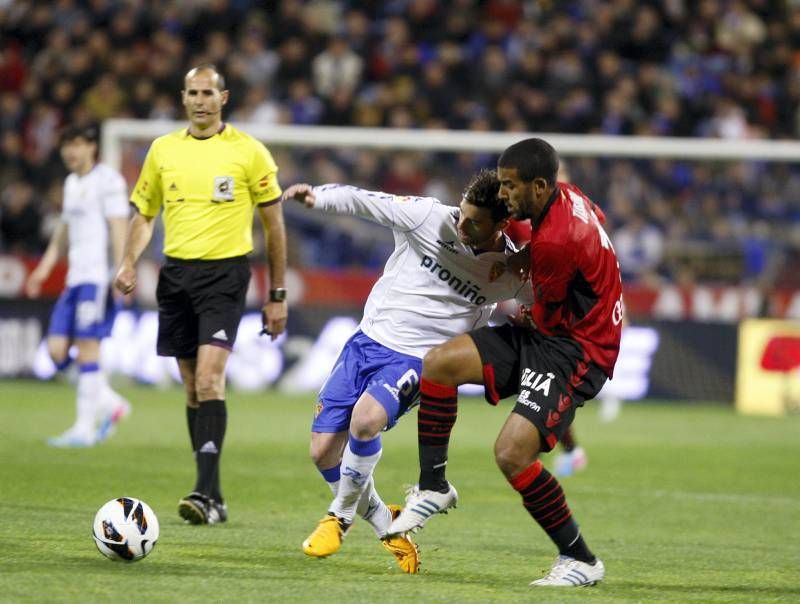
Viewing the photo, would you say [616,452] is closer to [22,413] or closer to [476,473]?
[476,473]

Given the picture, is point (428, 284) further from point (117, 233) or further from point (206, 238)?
point (117, 233)

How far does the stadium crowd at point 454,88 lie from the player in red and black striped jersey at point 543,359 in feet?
34.2

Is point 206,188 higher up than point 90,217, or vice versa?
point 206,188

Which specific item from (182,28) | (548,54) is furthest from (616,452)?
(182,28)

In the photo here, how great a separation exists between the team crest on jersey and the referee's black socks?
43.7 inches

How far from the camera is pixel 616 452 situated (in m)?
12.7

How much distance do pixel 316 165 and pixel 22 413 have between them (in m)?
4.61

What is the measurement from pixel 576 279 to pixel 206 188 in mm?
2755

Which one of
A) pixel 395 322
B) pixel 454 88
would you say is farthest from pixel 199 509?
pixel 454 88

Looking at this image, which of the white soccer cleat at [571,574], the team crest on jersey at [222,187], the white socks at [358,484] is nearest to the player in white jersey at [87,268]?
the team crest on jersey at [222,187]

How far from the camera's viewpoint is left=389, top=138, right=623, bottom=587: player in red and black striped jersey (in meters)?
6.12

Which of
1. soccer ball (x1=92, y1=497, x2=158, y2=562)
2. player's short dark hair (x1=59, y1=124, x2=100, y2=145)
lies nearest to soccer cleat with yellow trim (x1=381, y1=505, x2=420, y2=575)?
soccer ball (x1=92, y1=497, x2=158, y2=562)

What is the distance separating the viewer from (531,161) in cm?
612

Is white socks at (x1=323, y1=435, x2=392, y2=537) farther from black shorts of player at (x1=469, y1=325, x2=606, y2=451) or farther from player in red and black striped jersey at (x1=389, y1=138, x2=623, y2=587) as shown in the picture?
black shorts of player at (x1=469, y1=325, x2=606, y2=451)
